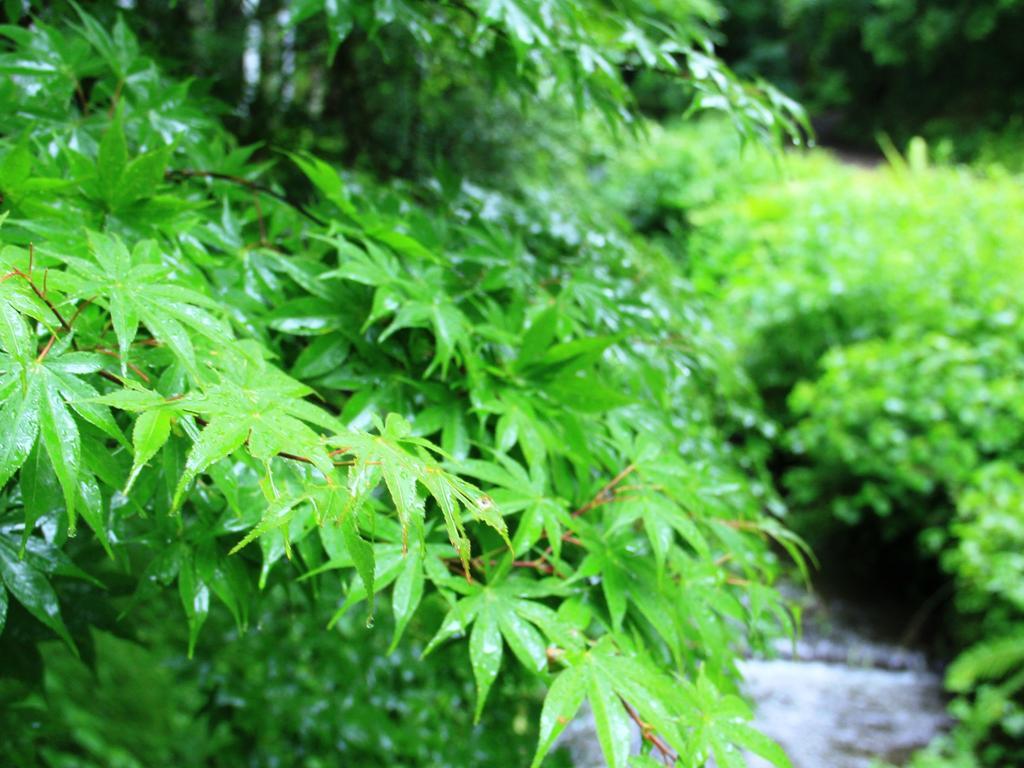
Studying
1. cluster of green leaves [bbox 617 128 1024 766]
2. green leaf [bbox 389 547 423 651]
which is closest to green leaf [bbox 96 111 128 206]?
green leaf [bbox 389 547 423 651]

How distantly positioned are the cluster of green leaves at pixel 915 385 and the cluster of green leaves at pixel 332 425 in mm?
1259

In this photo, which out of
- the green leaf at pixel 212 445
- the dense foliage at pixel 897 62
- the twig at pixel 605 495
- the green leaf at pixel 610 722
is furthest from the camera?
the dense foliage at pixel 897 62

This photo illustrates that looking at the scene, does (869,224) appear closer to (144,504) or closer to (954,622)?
(954,622)

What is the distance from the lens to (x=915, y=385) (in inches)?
166

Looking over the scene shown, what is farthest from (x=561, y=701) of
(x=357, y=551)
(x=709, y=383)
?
(x=709, y=383)

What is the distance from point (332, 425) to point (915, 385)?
158 inches

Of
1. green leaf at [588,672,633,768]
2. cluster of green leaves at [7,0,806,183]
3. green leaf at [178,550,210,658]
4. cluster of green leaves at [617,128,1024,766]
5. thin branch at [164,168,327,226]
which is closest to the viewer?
green leaf at [588,672,633,768]

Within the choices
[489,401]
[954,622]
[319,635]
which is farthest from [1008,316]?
[489,401]

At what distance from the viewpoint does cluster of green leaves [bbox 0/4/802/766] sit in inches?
31.0

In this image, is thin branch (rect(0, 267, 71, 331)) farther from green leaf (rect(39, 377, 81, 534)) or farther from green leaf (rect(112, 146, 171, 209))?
green leaf (rect(112, 146, 171, 209))

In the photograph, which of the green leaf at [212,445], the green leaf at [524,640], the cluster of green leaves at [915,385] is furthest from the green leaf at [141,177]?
the cluster of green leaves at [915,385]

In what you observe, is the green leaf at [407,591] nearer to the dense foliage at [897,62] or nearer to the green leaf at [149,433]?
the green leaf at [149,433]

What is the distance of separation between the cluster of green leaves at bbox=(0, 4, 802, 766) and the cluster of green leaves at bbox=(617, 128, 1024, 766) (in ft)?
4.13

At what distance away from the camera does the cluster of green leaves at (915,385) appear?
354 centimetres
